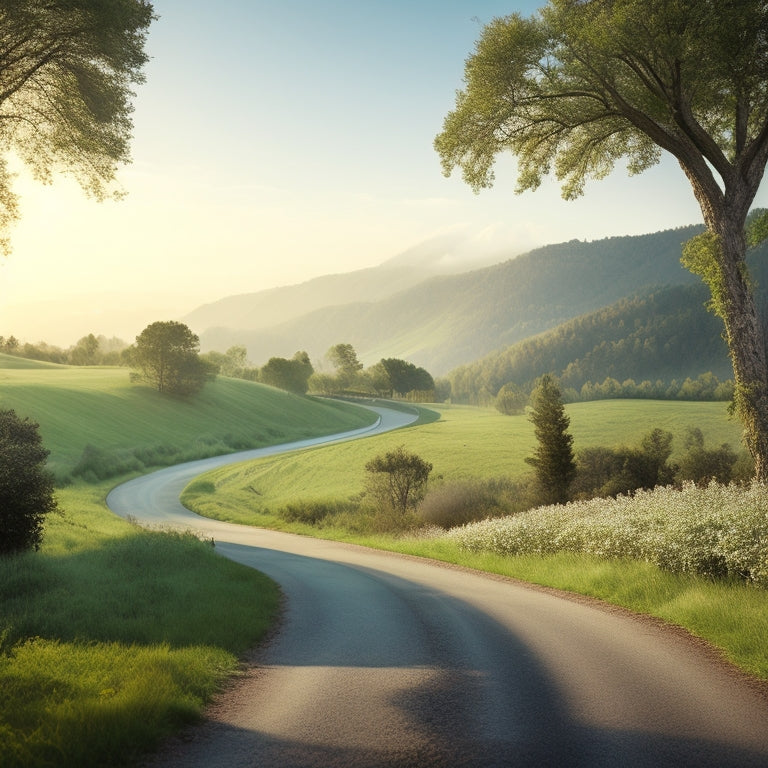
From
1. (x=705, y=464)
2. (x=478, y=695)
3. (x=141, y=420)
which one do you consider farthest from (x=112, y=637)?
(x=141, y=420)

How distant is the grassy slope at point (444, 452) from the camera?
47594 millimetres

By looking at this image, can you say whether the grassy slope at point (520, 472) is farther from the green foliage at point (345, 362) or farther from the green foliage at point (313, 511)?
the green foliage at point (345, 362)

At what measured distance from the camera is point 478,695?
7449 millimetres

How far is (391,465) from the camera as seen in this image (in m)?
38.4

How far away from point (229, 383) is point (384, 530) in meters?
81.4

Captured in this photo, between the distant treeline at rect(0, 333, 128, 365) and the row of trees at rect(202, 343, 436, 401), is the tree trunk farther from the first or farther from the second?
the distant treeline at rect(0, 333, 128, 365)

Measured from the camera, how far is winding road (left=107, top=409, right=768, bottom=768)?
6051 mm

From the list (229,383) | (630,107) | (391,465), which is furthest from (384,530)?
(229,383)

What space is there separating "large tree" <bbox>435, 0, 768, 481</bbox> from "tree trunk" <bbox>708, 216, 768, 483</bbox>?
2cm

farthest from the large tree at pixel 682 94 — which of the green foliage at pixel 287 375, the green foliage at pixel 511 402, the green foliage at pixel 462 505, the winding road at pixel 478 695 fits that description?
the green foliage at pixel 287 375

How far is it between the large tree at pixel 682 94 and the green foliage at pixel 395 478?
23254mm

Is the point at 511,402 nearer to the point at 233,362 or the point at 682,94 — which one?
the point at 233,362

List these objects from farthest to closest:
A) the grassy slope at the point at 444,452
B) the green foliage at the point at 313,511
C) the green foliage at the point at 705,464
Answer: the grassy slope at the point at 444,452 → the green foliage at the point at 705,464 → the green foliage at the point at 313,511

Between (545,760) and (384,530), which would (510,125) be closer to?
(545,760)
